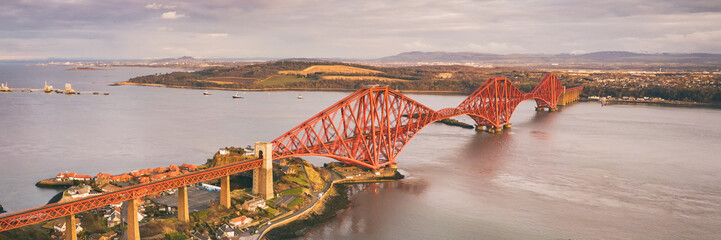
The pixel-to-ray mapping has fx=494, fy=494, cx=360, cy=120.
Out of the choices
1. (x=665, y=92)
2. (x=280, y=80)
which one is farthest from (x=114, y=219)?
(x=665, y=92)

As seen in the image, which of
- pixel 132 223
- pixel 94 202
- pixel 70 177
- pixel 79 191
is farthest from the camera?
pixel 70 177

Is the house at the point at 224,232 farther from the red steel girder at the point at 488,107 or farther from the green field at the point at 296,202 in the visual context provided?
the red steel girder at the point at 488,107

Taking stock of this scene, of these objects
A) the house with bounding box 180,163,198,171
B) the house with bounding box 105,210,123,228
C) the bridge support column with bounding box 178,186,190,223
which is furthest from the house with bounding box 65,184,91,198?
the bridge support column with bounding box 178,186,190,223

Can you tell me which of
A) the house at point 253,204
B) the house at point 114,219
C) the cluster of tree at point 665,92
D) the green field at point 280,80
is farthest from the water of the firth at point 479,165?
the green field at point 280,80

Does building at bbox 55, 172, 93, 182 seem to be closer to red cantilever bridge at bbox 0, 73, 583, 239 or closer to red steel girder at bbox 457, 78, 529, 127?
red cantilever bridge at bbox 0, 73, 583, 239

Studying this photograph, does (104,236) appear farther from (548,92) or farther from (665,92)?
(665,92)

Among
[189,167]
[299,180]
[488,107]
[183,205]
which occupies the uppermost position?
[488,107]

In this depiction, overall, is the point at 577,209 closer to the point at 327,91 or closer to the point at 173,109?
the point at 173,109
